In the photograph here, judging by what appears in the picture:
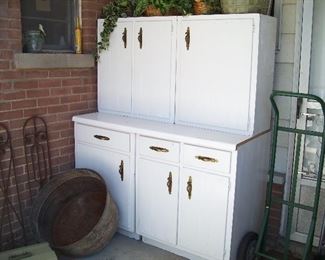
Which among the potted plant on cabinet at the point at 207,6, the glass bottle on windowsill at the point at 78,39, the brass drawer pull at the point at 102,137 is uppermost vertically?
the potted plant on cabinet at the point at 207,6

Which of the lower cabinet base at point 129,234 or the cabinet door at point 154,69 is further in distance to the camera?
the lower cabinet base at point 129,234

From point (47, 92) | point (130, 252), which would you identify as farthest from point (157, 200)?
point (47, 92)

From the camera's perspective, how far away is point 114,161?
3236 millimetres

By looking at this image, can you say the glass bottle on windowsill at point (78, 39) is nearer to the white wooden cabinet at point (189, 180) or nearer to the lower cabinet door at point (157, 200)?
the white wooden cabinet at point (189, 180)

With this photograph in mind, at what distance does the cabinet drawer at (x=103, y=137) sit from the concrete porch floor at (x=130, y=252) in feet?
2.53

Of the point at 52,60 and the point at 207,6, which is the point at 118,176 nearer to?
the point at 52,60

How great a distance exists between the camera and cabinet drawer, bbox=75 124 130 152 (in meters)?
3.14

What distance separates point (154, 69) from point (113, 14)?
63 centimetres

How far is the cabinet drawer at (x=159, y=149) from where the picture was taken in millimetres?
2877

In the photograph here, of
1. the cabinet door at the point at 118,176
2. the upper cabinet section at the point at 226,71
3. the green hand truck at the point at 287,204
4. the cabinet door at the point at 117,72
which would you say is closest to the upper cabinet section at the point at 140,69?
the cabinet door at the point at 117,72

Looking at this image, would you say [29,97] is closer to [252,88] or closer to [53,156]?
[53,156]

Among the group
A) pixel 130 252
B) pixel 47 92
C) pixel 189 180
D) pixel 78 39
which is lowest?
pixel 130 252

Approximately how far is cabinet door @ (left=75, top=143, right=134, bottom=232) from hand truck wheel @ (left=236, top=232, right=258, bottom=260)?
890 millimetres

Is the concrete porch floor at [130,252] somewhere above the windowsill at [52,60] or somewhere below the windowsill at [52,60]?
below
